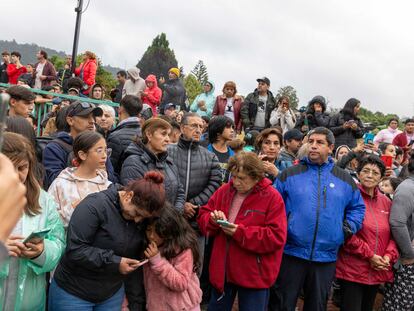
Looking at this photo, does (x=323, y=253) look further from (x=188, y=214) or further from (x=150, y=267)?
(x=150, y=267)

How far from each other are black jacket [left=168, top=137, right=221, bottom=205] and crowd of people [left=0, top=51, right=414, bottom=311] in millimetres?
11

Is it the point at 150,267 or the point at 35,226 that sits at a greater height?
the point at 35,226

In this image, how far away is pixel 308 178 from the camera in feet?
14.4

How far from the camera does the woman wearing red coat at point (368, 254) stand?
449 cm

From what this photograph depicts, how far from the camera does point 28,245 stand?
271 cm

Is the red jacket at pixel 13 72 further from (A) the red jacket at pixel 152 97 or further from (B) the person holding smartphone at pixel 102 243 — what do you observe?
(B) the person holding smartphone at pixel 102 243

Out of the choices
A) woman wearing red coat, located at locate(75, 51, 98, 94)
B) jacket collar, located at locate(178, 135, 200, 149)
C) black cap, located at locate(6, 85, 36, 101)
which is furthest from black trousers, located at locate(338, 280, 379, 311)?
woman wearing red coat, located at locate(75, 51, 98, 94)

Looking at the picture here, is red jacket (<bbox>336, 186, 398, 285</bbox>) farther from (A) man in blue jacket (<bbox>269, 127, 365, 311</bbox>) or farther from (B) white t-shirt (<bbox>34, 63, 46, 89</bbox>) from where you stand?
(B) white t-shirt (<bbox>34, 63, 46, 89</bbox>)

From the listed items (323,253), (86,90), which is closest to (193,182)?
(323,253)

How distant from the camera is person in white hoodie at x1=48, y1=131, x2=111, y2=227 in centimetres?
362

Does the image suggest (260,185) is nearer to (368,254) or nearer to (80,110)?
(368,254)

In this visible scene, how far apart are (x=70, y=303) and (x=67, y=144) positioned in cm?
160

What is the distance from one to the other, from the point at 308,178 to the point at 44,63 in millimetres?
9135

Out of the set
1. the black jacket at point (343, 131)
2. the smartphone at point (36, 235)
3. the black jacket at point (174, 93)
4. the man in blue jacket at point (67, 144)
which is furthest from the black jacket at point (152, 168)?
the black jacket at point (174, 93)
